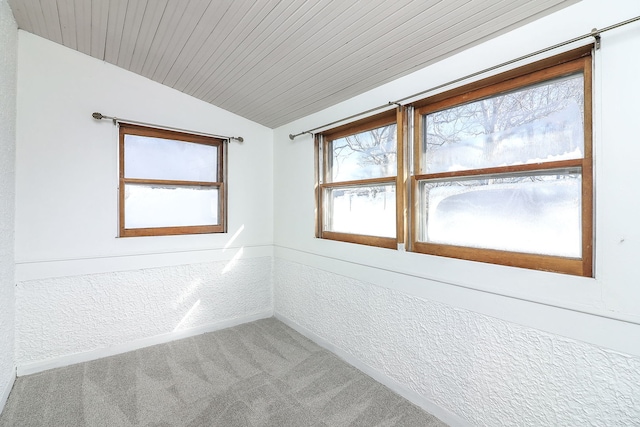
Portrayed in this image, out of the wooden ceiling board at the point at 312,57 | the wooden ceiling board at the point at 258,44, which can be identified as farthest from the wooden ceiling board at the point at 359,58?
the wooden ceiling board at the point at 258,44

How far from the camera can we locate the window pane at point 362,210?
2.16 m

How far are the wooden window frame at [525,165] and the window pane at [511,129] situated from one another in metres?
0.04

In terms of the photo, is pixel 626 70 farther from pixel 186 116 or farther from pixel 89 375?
pixel 89 375

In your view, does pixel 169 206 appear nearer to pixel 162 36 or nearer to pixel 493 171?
pixel 162 36

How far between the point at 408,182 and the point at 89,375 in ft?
8.93

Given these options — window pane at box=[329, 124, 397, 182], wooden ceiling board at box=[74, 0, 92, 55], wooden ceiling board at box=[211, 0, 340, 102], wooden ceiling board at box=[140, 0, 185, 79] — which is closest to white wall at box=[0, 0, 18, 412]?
wooden ceiling board at box=[74, 0, 92, 55]

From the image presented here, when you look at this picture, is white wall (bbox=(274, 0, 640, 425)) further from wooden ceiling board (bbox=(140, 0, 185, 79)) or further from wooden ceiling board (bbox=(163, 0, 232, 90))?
wooden ceiling board (bbox=(140, 0, 185, 79))

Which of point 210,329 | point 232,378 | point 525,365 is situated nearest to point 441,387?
point 525,365

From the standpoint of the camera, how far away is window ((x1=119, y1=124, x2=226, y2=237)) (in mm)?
2545

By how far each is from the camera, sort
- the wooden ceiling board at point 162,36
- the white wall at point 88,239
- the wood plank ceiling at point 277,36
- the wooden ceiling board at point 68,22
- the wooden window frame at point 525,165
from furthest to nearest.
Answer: the white wall at point 88,239 → the wooden ceiling board at point 68,22 → the wooden ceiling board at point 162,36 → the wood plank ceiling at point 277,36 → the wooden window frame at point 525,165

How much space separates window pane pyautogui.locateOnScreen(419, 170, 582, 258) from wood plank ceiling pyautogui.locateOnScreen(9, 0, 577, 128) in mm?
763

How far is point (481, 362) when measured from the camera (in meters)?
1.53

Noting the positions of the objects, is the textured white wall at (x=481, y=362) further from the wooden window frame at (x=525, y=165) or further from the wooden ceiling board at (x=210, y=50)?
the wooden ceiling board at (x=210, y=50)

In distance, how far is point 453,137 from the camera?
176 centimetres
